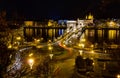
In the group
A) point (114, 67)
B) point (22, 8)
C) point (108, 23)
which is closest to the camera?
point (114, 67)

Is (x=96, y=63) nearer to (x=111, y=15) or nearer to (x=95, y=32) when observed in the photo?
(x=95, y=32)

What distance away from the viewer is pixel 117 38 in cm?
9450

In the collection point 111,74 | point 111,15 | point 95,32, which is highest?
point 111,15

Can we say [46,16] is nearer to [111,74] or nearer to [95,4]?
[95,4]

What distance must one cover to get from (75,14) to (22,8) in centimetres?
3245

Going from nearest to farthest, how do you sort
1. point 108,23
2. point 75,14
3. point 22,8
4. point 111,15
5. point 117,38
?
point 117,38 < point 108,23 < point 111,15 < point 75,14 < point 22,8

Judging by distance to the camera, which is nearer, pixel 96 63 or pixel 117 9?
pixel 96 63

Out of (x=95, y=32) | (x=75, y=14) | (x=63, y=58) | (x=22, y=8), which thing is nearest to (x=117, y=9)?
(x=75, y=14)

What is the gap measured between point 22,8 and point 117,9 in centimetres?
5535

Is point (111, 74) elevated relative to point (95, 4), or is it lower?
lower

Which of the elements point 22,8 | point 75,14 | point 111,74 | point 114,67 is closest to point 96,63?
point 114,67

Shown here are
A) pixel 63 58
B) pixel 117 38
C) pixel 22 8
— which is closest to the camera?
pixel 63 58

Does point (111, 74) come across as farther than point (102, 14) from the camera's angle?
No

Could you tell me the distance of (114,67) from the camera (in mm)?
33156
